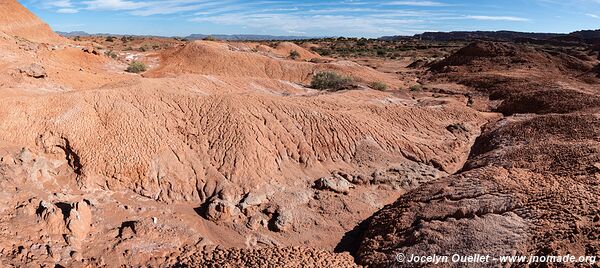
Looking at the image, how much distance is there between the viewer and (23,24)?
36938 millimetres

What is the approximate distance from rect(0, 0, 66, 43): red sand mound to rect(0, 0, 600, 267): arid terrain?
24669 mm

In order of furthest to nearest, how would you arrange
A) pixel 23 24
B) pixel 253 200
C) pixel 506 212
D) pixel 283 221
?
pixel 23 24 < pixel 253 200 < pixel 283 221 < pixel 506 212

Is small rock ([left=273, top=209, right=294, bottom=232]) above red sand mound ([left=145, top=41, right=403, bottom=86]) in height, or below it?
below

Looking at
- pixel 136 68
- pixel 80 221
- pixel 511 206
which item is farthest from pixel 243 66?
pixel 511 206

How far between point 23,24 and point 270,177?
125 ft

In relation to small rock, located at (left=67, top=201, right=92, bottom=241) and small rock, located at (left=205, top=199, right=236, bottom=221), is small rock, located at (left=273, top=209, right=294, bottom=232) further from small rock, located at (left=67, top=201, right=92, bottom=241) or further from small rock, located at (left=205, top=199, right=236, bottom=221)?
small rock, located at (left=67, top=201, right=92, bottom=241)

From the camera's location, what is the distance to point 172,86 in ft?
45.2

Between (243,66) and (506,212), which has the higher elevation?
(243,66)

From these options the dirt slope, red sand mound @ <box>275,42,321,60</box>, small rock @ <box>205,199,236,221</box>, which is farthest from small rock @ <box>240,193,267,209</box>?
red sand mound @ <box>275,42,321,60</box>

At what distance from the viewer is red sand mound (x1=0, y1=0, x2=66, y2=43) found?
116ft

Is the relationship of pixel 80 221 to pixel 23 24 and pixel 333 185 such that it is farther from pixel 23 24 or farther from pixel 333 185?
pixel 23 24

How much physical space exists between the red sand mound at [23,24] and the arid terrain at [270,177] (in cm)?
2467

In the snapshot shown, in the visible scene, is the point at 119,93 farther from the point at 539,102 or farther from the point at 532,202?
the point at 539,102

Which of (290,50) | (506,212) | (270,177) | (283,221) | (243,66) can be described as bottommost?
(283,221)
